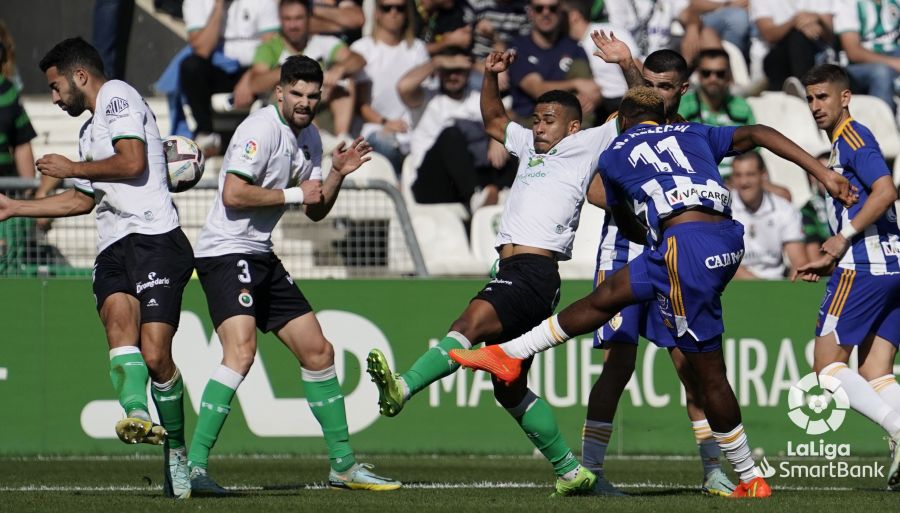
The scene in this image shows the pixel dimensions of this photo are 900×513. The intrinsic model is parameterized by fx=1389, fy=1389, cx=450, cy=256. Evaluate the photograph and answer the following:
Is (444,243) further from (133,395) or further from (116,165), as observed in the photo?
(133,395)

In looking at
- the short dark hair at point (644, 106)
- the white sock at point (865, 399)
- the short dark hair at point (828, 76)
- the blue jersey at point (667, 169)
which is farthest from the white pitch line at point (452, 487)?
the short dark hair at point (828, 76)

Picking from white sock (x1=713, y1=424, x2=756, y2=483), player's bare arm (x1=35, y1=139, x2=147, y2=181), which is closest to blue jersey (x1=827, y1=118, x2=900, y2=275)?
white sock (x1=713, y1=424, x2=756, y2=483)

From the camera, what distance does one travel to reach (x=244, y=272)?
8.24 m

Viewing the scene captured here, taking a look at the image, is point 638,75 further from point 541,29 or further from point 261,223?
point 541,29

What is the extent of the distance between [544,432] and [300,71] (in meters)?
2.59

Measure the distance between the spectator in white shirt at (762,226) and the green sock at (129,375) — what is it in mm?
7240

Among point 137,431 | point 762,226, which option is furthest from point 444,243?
point 137,431

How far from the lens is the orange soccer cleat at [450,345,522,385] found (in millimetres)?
7473

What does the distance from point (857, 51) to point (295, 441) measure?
8182 millimetres

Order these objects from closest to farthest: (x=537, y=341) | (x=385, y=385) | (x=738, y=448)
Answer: (x=385, y=385)
(x=537, y=341)
(x=738, y=448)

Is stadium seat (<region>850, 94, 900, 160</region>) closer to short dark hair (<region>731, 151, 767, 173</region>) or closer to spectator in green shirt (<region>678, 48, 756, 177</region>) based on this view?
spectator in green shirt (<region>678, 48, 756, 177</region>)

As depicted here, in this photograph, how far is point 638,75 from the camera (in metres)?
8.98

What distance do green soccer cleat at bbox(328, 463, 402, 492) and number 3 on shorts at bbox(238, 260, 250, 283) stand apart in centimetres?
136

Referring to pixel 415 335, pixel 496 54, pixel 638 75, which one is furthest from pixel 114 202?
pixel 415 335
